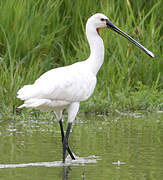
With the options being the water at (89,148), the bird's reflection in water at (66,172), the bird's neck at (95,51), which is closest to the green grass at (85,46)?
the water at (89,148)

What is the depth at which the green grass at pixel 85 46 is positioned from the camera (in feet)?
33.3

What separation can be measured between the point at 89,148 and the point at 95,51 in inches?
44.0

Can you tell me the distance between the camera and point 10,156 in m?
6.77

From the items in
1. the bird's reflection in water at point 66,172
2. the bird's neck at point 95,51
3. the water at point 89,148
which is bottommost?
the bird's reflection in water at point 66,172

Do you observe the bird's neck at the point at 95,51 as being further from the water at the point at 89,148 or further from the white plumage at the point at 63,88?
the water at the point at 89,148

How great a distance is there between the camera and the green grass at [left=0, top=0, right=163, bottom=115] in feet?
33.3

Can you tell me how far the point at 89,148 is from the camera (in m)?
7.27

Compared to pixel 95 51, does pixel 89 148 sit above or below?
below

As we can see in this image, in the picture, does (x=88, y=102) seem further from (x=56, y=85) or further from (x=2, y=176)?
(x=2, y=176)

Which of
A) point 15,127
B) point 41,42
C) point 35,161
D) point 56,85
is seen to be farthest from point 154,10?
point 35,161

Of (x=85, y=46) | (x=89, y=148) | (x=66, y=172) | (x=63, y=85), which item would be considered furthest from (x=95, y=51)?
(x=85, y=46)

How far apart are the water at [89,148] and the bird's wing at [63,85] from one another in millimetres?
614

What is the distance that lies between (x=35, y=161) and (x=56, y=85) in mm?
914

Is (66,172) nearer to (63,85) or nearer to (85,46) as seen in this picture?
(63,85)
